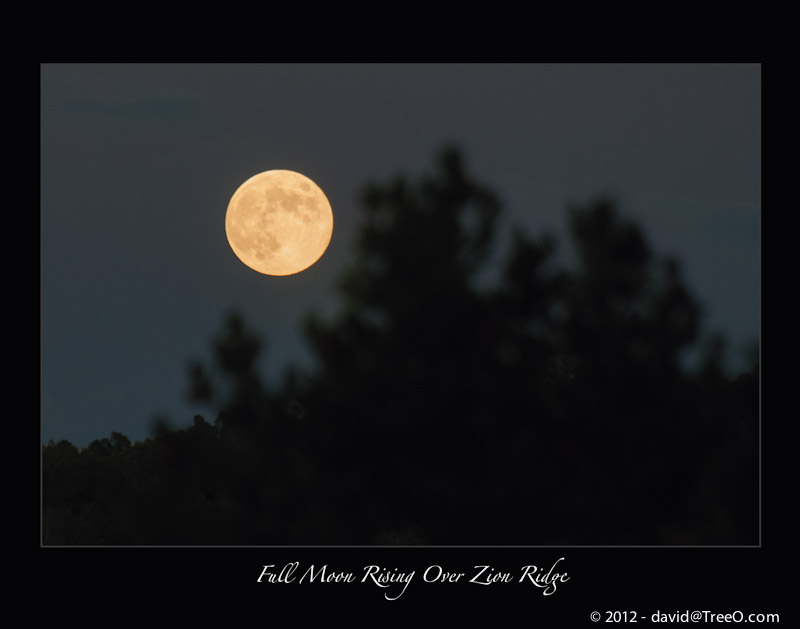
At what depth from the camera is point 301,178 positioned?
12.4 m

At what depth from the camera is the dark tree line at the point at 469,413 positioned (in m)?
11.1

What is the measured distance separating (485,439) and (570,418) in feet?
4.13

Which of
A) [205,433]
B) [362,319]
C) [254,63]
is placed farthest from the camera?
[205,433]

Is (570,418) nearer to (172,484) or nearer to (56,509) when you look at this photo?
(172,484)

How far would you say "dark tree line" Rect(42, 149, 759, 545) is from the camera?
36.5 feet

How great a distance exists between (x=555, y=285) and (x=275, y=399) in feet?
13.2

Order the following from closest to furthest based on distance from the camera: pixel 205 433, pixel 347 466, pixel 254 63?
pixel 254 63
pixel 347 466
pixel 205 433

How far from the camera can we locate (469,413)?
37.8 ft

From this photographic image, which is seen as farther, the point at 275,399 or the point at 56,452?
A: the point at 56,452

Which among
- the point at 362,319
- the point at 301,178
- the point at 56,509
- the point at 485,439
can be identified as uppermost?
the point at 301,178

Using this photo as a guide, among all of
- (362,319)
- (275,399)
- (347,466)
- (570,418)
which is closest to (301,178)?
(362,319)

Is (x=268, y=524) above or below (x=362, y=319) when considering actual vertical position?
below

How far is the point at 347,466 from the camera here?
11.4 metres

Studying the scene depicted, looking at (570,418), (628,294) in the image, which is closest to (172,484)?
(570,418)
